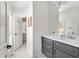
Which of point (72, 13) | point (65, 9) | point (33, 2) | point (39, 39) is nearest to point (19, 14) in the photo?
point (33, 2)

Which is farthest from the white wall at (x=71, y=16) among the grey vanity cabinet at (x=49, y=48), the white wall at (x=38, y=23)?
the white wall at (x=38, y=23)

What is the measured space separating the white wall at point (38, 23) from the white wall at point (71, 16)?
2.53 ft

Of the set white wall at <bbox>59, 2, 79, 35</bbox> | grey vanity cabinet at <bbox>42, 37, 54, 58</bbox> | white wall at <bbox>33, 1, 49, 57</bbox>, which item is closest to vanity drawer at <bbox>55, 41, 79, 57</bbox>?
grey vanity cabinet at <bbox>42, 37, 54, 58</bbox>

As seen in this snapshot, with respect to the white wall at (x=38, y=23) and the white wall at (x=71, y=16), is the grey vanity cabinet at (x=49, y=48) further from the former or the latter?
the white wall at (x=71, y=16)

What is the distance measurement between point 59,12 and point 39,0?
922mm

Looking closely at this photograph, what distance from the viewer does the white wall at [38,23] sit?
12.4 feet

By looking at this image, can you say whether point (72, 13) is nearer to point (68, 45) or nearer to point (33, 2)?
point (68, 45)

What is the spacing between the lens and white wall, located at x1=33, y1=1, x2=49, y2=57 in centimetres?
377

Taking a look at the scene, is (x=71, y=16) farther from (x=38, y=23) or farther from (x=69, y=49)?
(x=38, y=23)

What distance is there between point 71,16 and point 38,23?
1371mm

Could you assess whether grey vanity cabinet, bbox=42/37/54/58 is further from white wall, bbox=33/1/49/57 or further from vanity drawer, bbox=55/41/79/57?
vanity drawer, bbox=55/41/79/57

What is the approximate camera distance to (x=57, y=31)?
3717mm

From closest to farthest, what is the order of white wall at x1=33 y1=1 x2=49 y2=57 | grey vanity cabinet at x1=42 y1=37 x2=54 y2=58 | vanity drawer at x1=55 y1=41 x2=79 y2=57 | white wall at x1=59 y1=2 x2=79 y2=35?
1. vanity drawer at x1=55 y1=41 x2=79 y2=57
2. white wall at x1=59 y1=2 x2=79 y2=35
3. grey vanity cabinet at x1=42 y1=37 x2=54 y2=58
4. white wall at x1=33 y1=1 x2=49 y2=57

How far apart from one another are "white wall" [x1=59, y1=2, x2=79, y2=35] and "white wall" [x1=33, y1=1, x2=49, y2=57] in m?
0.77
